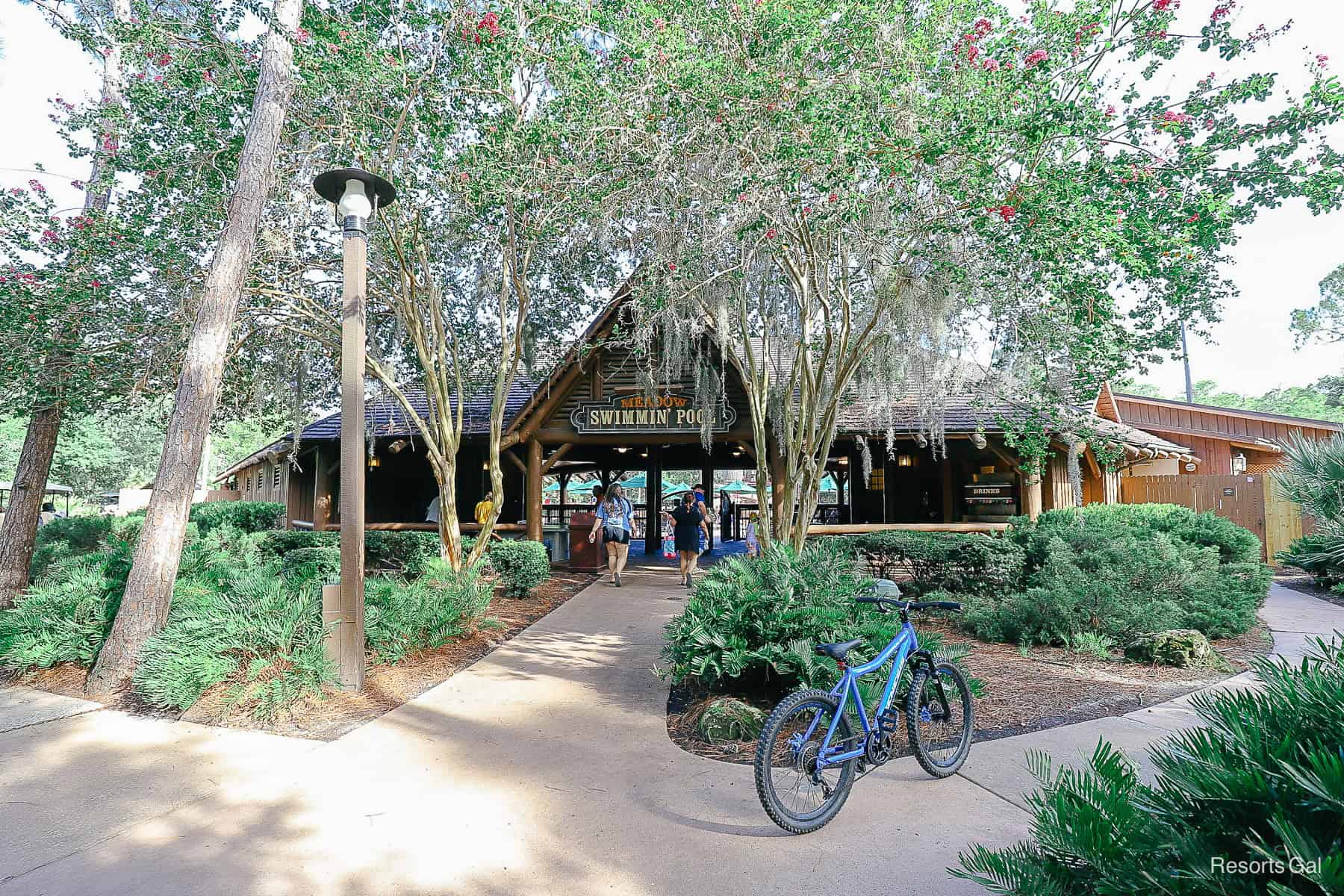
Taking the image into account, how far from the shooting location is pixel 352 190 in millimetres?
5344

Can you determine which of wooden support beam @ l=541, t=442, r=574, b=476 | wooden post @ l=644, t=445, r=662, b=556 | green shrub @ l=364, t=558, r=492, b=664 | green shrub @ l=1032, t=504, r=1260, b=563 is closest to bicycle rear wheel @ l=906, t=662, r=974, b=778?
green shrub @ l=364, t=558, r=492, b=664

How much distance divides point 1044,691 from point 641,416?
7.82 meters

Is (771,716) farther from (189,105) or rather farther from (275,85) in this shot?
(189,105)

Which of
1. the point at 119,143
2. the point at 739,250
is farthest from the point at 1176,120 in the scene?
the point at 119,143

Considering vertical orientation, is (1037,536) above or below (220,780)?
above

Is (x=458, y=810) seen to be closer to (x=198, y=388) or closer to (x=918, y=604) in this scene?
(x=918, y=604)

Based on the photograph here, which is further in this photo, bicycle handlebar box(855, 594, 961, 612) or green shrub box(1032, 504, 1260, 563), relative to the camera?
green shrub box(1032, 504, 1260, 563)

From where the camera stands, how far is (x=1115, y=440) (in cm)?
723

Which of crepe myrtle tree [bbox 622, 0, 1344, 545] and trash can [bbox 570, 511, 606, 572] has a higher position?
crepe myrtle tree [bbox 622, 0, 1344, 545]

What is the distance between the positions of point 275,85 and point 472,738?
5.95 metres

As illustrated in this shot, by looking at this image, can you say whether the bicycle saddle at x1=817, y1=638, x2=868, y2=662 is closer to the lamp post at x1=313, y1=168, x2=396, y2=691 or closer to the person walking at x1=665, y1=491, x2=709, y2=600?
the lamp post at x1=313, y1=168, x2=396, y2=691

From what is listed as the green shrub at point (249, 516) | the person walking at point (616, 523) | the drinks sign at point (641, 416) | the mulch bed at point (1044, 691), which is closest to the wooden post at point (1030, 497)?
the mulch bed at point (1044, 691)

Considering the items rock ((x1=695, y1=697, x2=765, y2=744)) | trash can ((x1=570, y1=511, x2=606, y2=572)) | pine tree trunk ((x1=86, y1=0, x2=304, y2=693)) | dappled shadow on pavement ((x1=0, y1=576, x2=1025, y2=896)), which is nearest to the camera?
dappled shadow on pavement ((x1=0, y1=576, x2=1025, y2=896))

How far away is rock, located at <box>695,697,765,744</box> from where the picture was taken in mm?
4191
